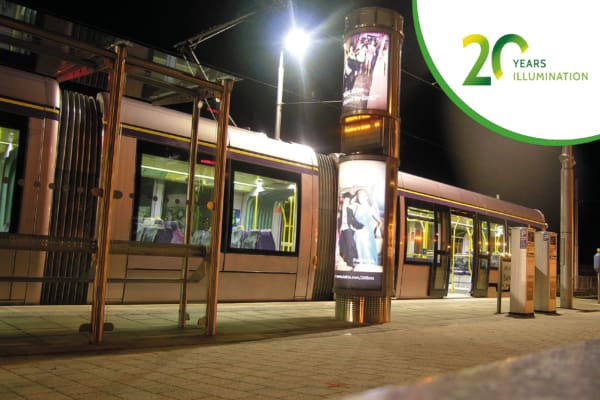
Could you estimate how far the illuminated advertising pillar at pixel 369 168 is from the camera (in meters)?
8.91

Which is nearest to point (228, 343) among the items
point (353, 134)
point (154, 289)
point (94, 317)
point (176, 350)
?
point (176, 350)

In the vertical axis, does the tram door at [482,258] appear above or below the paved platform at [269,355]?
above

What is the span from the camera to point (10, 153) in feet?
25.2

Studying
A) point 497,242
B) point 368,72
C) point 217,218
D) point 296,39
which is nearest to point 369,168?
point 368,72

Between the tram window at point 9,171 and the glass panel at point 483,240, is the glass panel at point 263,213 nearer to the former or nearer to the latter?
the tram window at point 9,171

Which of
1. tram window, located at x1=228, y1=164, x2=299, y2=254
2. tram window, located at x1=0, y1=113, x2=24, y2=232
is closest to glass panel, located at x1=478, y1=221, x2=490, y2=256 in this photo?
tram window, located at x1=228, y1=164, x2=299, y2=254

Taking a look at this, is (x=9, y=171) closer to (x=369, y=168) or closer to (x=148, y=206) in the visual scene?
(x=148, y=206)

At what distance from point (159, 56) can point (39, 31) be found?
1417mm

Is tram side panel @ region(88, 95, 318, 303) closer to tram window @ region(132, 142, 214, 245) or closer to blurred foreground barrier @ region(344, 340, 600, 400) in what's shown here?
tram window @ region(132, 142, 214, 245)

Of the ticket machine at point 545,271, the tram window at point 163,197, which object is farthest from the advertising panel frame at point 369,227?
the ticket machine at point 545,271

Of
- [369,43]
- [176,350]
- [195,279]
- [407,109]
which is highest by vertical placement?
[407,109]

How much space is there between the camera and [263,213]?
10.5 metres

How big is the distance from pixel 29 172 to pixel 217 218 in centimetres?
273

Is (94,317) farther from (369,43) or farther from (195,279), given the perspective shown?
(369,43)
